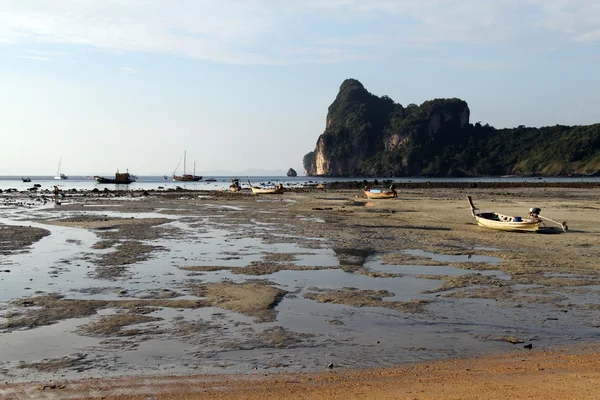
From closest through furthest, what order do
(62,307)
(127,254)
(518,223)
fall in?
1. (62,307)
2. (127,254)
3. (518,223)

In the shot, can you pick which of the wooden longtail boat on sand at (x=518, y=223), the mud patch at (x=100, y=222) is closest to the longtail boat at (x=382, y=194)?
the mud patch at (x=100, y=222)

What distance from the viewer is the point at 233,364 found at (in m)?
8.91

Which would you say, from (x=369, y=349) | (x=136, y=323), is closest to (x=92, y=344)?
(x=136, y=323)

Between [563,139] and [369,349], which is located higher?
[563,139]

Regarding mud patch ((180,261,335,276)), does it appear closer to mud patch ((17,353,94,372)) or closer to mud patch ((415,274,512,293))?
mud patch ((415,274,512,293))

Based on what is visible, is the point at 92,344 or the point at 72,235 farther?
the point at 72,235

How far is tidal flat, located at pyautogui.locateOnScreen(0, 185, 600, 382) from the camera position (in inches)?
370

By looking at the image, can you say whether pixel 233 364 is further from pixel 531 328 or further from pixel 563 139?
pixel 563 139

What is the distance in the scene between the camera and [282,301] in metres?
13.4

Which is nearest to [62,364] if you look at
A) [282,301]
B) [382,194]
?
[282,301]

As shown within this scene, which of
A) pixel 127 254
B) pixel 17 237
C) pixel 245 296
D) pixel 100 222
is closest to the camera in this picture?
pixel 245 296

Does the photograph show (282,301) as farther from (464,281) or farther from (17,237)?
(17,237)

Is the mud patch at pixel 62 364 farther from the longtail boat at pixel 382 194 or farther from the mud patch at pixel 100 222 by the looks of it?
the longtail boat at pixel 382 194

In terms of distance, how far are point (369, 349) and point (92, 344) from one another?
478cm
